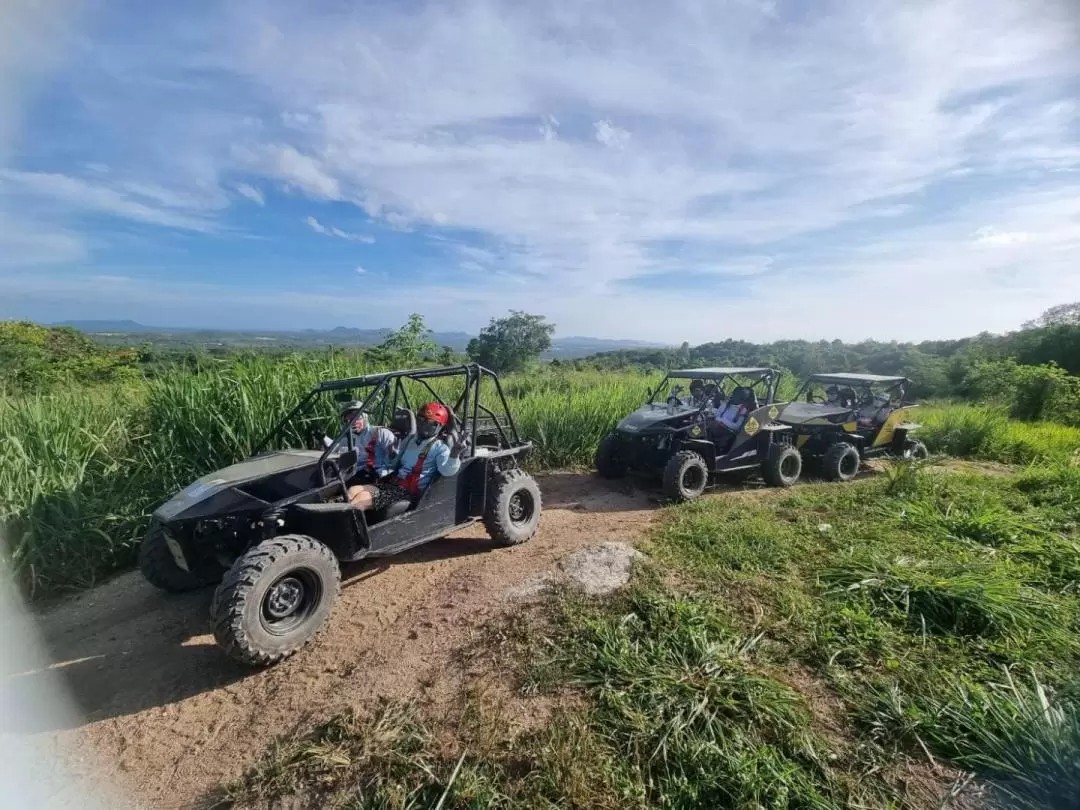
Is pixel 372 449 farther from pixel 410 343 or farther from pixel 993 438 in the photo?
pixel 993 438

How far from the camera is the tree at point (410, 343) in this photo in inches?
376

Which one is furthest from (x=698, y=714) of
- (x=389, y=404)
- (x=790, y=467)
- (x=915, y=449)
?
(x=915, y=449)

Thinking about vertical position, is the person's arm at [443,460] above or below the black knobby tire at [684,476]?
above

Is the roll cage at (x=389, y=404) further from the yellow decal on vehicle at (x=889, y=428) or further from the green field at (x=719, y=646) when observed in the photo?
the yellow decal on vehicle at (x=889, y=428)

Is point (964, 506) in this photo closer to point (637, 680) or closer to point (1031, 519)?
point (1031, 519)

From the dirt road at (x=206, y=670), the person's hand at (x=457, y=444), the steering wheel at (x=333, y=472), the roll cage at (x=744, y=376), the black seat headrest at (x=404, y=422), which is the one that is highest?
the roll cage at (x=744, y=376)

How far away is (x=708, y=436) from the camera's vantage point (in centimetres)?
669

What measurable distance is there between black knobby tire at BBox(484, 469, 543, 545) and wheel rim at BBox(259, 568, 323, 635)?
1685 mm

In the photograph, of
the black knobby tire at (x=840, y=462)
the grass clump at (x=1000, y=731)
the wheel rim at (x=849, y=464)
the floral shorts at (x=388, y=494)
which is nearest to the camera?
the grass clump at (x=1000, y=731)

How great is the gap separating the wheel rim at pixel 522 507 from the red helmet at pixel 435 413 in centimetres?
101

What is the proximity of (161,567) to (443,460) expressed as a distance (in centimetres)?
209

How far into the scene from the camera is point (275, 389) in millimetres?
5676

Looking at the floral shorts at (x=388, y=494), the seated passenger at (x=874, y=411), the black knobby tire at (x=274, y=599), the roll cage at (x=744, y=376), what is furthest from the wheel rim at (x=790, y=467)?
the black knobby tire at (x=274, y=599)

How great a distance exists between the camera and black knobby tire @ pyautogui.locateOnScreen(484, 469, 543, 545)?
455 centimetres
